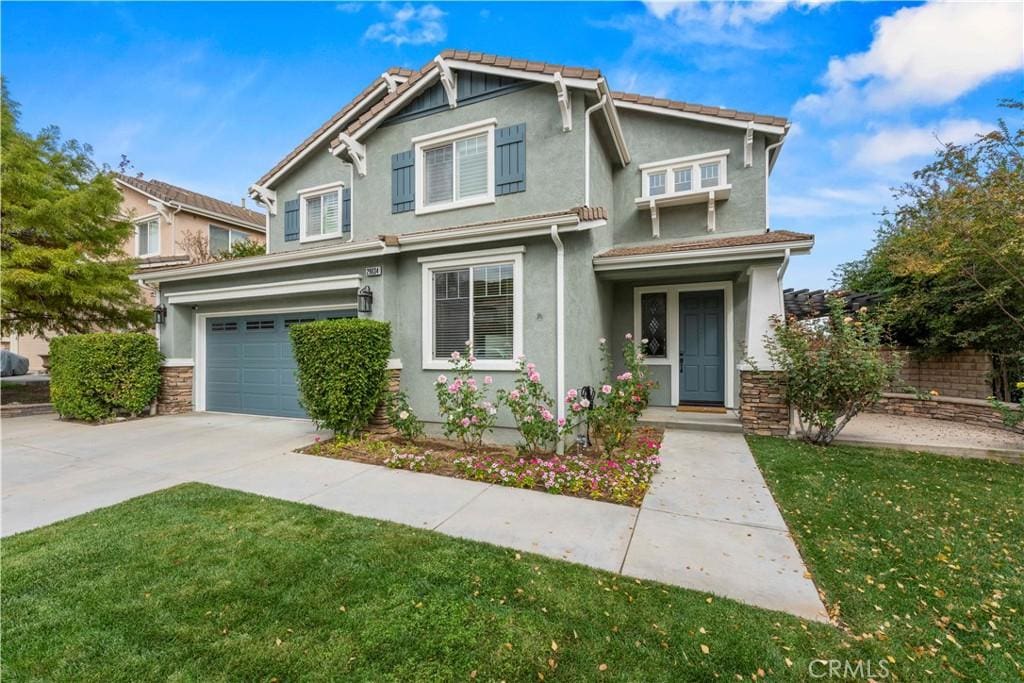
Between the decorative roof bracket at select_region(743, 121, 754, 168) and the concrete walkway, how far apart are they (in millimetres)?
5645

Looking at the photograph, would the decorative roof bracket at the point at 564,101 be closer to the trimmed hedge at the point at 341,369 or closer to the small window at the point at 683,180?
the small window at the point at 683,180

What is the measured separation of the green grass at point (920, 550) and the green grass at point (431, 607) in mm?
17

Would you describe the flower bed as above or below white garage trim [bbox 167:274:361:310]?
below

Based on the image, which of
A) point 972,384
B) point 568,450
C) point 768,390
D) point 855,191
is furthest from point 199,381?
point 855,191

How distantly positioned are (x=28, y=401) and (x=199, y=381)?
Result: 16.6 ft

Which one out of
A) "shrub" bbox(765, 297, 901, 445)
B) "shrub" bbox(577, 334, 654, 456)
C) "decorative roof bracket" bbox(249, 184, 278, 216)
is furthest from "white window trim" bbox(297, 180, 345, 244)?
"shrub" bbox(765, 297, 901, 445)

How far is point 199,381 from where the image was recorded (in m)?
10.1

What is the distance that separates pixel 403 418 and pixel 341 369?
1.25m

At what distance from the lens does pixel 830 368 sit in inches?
250

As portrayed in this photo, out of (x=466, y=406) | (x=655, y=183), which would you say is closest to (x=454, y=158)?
(x=655, y=183)

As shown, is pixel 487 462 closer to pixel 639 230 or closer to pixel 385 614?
pixel 385 614

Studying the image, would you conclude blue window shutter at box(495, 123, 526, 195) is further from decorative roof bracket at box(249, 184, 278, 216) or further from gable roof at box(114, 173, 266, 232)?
gable roof at box(114, 173, 266, 232)

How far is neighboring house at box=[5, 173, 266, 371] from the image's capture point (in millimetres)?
15398

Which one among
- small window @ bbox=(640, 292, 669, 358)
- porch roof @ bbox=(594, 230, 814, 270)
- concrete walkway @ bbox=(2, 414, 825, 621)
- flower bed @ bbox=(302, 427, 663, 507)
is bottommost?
concrete walkway @ bbox=(2, 414, 825, 621)
